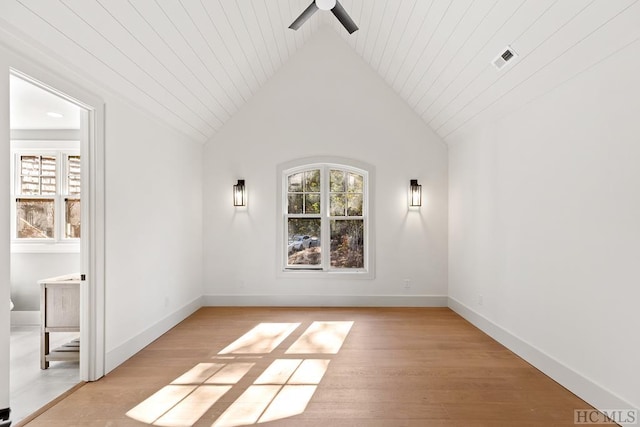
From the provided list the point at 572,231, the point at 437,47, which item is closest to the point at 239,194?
the point at 437,47

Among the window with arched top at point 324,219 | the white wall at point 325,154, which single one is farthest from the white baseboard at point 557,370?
the window with arched top at point 324,219

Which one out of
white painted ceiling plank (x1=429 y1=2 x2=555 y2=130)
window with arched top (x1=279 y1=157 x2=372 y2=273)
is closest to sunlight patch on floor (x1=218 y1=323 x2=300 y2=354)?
window with arched top (x1=279 y1=157 x2=372 y2=273)

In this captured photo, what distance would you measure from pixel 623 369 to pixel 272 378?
8.47ft

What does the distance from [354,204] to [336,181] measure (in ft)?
1.57

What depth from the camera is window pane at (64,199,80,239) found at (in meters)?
4.73

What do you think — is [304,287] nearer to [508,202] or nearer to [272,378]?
[272,378]

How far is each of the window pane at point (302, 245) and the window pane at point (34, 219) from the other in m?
3.38

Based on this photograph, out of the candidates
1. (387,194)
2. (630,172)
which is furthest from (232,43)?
(630,172)

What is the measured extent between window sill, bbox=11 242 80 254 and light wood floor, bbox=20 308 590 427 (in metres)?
1.91

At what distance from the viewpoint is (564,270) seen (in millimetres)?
2795

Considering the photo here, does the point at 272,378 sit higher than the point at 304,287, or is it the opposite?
the point at 304,287

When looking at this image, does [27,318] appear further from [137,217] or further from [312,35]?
[312,35]

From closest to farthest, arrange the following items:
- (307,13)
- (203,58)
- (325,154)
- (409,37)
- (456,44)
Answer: (307,13)
(456,44)
(203,58)
(409,37)
(325,154)

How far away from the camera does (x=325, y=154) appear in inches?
210
